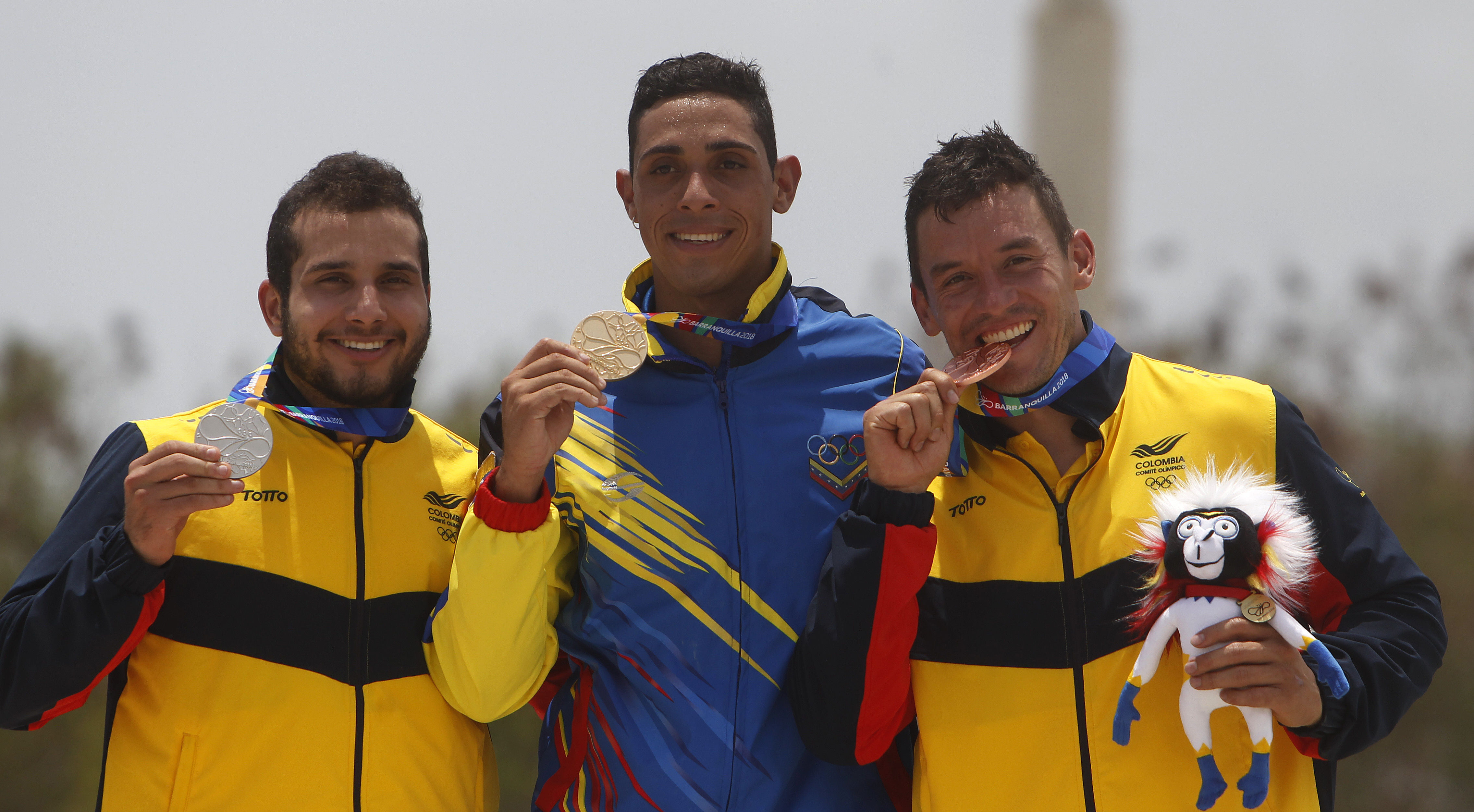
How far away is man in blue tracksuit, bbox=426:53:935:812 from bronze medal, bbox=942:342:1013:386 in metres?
0.32

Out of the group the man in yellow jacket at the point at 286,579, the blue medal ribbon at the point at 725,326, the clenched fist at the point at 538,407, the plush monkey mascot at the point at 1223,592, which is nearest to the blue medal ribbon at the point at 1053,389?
the plush monkey mascot at the point at 1223,592

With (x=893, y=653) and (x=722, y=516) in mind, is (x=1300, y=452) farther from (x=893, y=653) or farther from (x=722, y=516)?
(x=722, y=516)

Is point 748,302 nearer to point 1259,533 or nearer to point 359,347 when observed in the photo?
point 359,347

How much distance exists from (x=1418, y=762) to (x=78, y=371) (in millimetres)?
20039

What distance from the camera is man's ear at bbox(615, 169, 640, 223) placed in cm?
409

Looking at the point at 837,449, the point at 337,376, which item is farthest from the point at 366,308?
the point at 837,449

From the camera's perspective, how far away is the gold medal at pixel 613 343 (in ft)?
12.2

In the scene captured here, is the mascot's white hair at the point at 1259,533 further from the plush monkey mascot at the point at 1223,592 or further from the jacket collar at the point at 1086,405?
the jacket collar at the point at 1086,405

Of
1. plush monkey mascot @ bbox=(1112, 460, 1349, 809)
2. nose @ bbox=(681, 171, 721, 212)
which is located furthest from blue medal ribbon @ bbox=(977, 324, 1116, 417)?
nose @ bbox=(681, 171, 721, 212)

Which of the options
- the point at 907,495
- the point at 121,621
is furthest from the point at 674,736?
the point at 121,621

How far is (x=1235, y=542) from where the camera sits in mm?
2926

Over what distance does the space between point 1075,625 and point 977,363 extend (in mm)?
823

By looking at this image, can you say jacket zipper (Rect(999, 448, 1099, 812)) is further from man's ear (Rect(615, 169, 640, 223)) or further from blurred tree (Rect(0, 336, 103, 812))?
blurred tree (Rect(0, 336, 103, 812))

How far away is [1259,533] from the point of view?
296cm
